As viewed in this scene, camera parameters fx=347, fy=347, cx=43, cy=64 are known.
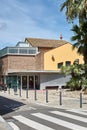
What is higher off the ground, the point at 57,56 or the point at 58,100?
the point at 57,56

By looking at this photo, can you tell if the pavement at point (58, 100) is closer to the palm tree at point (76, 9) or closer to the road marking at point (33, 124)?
the road marking at point (33, 124)

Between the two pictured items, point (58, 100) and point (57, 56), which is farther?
point (57, 56)

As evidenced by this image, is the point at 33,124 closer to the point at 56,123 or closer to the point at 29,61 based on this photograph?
the point at 56,123

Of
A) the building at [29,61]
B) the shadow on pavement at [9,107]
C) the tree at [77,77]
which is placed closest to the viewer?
the shadow on pavement at [9,107]

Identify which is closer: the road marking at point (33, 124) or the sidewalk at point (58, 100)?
the road marking at point (33, 124)

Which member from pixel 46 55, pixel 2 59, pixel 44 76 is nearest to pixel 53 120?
pixel 44 76

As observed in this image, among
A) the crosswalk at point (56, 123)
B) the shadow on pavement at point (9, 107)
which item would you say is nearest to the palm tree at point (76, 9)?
the shadow on pavement at point (9, 107)

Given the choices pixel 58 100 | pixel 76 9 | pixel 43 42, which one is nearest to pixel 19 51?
pixel 43 42

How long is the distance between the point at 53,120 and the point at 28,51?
4465 centimetres

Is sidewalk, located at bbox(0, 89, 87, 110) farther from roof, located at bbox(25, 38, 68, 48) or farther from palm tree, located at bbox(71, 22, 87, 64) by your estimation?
roof, located at bbox(25, 38, 68, 48)

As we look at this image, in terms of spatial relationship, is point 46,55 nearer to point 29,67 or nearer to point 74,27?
point 29,67

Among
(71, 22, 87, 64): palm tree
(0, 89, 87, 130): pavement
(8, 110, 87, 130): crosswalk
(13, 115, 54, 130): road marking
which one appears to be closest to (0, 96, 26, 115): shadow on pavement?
Answer: (0, 89, 87, 130): pavement

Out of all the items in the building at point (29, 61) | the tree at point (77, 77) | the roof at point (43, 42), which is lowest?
the tree at point (77, 77)

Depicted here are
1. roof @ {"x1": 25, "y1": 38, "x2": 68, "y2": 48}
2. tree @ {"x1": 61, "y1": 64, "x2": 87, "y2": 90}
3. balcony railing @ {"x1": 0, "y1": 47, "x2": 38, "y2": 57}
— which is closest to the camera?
tree @ {"x1": 61, "y1": 64, "x2": 87, "y2": 90}
